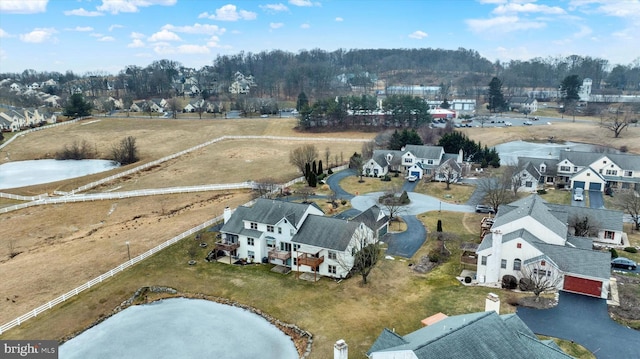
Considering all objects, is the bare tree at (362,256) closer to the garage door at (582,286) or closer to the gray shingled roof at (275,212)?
the gray shingled roof at (275,212)

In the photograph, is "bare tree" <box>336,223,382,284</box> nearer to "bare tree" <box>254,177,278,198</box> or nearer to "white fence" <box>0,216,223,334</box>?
"white fence" <box>0,216,223,334</box>

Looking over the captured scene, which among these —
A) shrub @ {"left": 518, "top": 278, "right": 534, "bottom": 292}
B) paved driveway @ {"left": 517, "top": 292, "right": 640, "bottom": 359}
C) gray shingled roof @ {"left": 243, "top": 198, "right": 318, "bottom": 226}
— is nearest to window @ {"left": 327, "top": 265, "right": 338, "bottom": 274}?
gray shingled roof @ {"left": 243, "top": 198, "right": 318, "bottom": 226}

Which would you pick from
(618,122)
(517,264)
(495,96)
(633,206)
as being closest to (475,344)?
(517,264)

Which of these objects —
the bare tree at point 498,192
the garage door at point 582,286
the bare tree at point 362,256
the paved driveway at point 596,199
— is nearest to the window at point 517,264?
the garage door at point 582,286

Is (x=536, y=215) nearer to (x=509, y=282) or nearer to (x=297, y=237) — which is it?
(x=509, y=282)

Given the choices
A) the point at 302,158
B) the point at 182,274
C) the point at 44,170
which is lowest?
the point at 182,274

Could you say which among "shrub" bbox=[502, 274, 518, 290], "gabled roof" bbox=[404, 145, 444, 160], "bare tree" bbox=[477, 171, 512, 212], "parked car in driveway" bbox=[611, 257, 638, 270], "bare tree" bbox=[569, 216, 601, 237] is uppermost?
"gabled roof" bbox=[404, 145, 444, 160]
